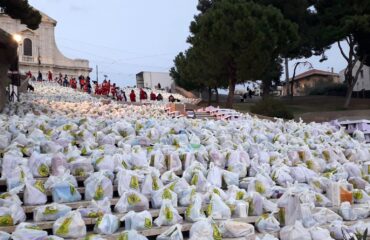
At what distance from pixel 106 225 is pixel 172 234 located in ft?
2.03

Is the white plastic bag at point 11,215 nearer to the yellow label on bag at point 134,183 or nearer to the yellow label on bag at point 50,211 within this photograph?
the yellow label on bag at point 50,211

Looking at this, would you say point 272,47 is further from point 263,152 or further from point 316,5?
point 263,152

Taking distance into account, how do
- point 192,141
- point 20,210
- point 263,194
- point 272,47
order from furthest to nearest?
point 272,47, point 192,141, point 263,194, point 20,210

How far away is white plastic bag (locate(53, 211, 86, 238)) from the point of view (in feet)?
14.1

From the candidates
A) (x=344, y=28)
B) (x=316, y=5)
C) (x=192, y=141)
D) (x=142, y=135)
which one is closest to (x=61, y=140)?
(x=142, y=135)

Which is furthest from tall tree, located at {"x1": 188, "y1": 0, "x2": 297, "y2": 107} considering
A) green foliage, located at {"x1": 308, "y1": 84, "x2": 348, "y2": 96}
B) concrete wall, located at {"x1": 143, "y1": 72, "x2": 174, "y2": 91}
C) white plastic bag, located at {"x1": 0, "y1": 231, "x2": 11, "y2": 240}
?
concrete wall, located at {"x1": 143, "y1": 72, "x2": 174, "y2": 91}

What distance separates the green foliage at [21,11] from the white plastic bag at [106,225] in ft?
34.0

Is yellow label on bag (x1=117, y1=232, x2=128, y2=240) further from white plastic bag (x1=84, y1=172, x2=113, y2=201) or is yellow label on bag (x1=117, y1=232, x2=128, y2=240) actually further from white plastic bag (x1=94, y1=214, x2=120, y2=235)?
white plastic bag (x1=84, y1=172, x2=113, y2=201)

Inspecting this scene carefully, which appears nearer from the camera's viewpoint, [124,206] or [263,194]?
[124,206]

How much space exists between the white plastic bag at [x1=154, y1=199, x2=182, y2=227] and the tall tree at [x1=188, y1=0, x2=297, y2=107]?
57.2ft

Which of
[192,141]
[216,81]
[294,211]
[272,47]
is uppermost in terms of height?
[272,47]

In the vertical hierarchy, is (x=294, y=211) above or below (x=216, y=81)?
below

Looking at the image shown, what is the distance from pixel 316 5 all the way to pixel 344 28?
13.7ft

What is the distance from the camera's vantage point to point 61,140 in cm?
682
